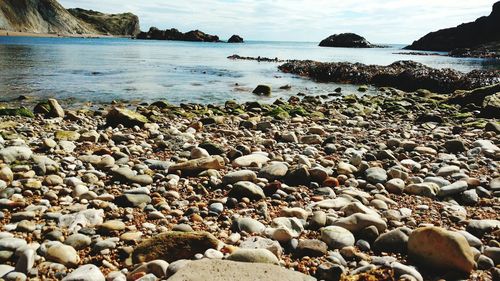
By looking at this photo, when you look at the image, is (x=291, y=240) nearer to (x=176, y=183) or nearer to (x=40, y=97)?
(x=176, y=183)

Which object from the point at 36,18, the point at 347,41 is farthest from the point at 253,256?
the point at 36,18

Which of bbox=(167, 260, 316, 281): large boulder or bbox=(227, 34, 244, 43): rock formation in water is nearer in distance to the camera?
bbox=(167, 260, 316, 281): large boulder

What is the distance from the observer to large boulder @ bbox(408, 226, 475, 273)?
10.4 ft

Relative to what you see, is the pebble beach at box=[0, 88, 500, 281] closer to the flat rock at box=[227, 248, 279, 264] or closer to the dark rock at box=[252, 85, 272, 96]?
the flat rock at box=[227, 248, 279, 264]

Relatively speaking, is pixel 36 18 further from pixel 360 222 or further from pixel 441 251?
pixel 441 251

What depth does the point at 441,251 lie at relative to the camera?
3223 millimetres

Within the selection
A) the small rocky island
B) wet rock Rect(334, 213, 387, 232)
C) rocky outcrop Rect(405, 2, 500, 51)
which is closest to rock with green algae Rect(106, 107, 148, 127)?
wet rock Rect(334, 213, 387, 232)

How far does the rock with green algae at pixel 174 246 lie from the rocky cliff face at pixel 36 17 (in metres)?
150

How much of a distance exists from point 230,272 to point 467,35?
139 meters

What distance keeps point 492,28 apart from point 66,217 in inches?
5367

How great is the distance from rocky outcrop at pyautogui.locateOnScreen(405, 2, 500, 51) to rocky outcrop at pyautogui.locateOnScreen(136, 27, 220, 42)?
82.4 m

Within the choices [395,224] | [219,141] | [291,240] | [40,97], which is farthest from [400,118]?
[40,97]

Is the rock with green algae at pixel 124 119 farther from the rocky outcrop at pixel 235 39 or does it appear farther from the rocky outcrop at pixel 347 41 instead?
the rocky outcrop at pixel 235 39

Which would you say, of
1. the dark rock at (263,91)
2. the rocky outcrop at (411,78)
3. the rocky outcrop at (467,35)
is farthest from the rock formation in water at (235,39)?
the dark rock at (263,91)
